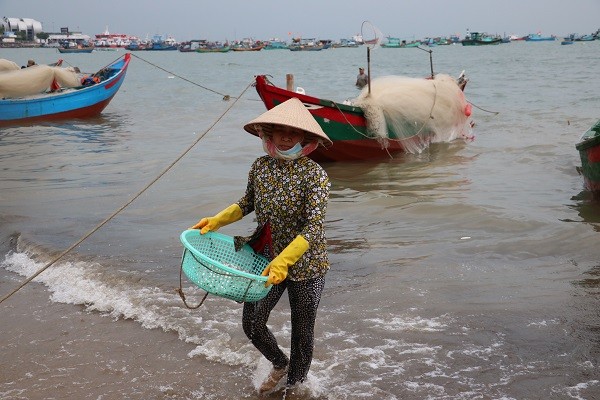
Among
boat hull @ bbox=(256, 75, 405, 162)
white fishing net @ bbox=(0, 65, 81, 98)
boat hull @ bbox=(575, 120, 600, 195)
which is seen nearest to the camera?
boat hull @ bbox=(575, 120, 600, 195)

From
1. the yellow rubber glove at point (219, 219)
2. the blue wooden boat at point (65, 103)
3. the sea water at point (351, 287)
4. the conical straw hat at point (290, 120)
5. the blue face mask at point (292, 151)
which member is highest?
the conical straw hat at point (290, 120)

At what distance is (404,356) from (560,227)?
4.19m

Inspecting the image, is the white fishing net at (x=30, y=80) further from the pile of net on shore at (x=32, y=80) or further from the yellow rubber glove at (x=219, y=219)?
the yellow rubber glove at (x=219, y=219)

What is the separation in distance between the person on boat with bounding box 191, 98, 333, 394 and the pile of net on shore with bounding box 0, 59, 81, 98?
18.6 metres

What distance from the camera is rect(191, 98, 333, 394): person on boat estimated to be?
350 cm

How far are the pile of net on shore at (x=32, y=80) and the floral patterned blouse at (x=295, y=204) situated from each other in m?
18.8

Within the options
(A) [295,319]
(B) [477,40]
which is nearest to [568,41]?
(B) [477,40]

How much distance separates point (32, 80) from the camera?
20.7 metres

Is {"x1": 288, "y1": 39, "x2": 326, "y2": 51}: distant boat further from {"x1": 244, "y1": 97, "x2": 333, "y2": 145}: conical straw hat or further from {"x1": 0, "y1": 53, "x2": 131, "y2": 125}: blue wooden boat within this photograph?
{"x1": 244, "y1": 97, "x2": 333, "y2": 145}: conical straw hat

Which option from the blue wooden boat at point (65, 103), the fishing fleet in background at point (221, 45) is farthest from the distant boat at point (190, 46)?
the blue wooden boat at point (65, 103)

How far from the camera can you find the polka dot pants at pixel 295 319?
3674 millimetres

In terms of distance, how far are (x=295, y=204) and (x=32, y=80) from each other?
19.2m

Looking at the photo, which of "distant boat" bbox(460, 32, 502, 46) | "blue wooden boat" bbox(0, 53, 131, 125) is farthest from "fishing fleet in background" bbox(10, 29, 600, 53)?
"blue wooden boat" bbox(0, 53, 131, 125)

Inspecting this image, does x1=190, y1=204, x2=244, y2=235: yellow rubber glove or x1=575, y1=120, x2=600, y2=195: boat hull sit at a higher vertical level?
x1=190, y1=204, x2=244, y2=235: yellow rubber glove
